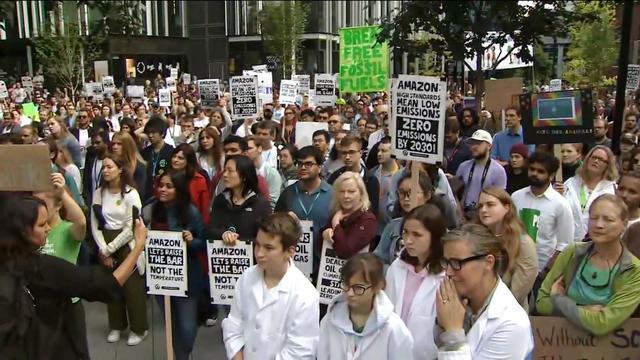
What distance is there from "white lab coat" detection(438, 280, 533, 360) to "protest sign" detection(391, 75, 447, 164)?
106 inches

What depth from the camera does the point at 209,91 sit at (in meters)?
14.2

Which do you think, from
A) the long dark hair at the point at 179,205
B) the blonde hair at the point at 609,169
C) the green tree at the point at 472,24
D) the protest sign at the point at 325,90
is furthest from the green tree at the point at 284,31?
the long dark hair at the point at 179,205

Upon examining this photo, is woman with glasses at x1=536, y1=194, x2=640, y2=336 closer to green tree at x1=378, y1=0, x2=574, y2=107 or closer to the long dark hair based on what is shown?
the long dark hair

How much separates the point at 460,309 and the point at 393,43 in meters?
9.33

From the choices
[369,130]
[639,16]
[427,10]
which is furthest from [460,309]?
[639,16]

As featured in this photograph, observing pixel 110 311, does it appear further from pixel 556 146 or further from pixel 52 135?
pixel 556 146

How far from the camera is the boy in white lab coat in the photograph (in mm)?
3627

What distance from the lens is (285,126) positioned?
40.1 feet

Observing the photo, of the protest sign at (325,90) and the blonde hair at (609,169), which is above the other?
the protest sign at (325,90)

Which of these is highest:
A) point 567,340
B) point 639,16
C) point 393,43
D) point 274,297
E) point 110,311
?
point 639,16

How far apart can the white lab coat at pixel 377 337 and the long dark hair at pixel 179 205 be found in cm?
225

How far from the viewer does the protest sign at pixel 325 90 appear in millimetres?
14477

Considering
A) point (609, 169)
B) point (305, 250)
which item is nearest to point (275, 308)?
point (305, 250)

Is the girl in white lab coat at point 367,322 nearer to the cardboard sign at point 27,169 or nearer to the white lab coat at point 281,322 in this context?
the white lab coat at point 281,322
